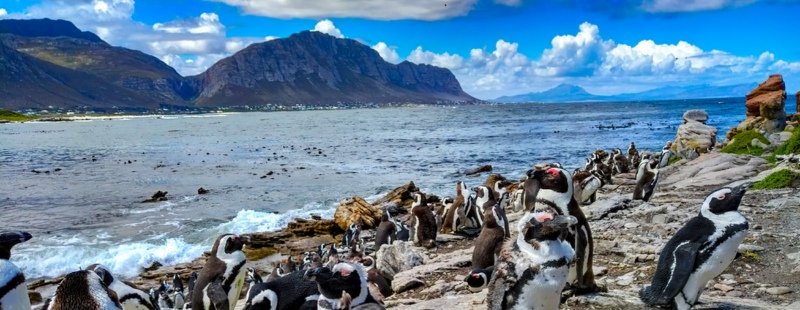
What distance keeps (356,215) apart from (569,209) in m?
13.2

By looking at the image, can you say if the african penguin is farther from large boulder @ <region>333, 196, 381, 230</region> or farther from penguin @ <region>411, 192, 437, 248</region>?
large boulder @ <region>333, 196, 381, 230</region>

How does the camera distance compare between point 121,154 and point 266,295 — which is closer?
point 266,295

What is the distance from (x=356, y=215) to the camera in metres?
19.8

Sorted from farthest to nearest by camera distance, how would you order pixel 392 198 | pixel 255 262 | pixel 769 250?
pixel 392 198
pixel 255 262
pixel 769 250

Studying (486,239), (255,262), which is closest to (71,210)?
(255,262)

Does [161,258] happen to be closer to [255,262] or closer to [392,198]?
[255,262]

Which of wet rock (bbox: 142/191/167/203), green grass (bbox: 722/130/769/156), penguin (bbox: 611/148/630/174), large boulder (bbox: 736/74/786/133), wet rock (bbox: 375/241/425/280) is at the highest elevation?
large boulder (bbox: 736/74/786/133)

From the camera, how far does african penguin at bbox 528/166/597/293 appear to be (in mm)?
6805

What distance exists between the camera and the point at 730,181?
598 inches

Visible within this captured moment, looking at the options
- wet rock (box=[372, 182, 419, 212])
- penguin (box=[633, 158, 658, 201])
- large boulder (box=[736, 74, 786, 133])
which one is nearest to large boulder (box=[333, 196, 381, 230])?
wet rock (box=[372, 182, 419, 212])

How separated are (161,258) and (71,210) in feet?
33.6

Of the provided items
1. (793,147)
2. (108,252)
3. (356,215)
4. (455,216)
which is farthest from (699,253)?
(108,252)

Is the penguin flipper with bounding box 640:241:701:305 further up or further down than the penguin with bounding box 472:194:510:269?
further up

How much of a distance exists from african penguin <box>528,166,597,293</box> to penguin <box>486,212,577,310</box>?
4.31 feet
